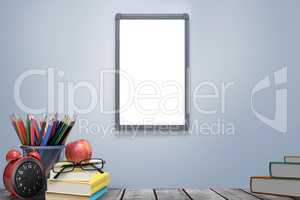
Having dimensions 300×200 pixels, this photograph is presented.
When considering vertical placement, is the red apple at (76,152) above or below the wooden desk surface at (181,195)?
above

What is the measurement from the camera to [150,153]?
151 cm

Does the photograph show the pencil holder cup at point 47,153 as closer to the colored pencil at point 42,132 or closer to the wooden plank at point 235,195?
the colored pencil at point 42,132

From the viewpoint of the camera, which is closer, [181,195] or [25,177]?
[25,177]

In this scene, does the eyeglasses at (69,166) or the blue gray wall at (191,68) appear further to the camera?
the blue gray wall at (191,68)

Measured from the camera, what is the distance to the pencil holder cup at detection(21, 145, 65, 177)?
1.03m

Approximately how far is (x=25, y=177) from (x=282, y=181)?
66cm

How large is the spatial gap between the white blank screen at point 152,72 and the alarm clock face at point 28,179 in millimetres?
575

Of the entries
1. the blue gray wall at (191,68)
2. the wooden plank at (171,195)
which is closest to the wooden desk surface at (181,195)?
the wooden plank at (171,195)

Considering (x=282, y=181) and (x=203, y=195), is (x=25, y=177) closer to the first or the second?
(x=203, y=195)

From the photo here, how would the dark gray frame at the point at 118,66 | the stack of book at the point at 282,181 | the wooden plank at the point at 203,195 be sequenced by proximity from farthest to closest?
the dark gray frame at the point at 118,66 < the wooden plank at the point at 203,195 < the stack of book at the point at 282,181

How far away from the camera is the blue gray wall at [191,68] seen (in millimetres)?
1505

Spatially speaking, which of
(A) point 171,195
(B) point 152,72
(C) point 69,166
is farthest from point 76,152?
(B) point 152,72

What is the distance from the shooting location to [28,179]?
95cm

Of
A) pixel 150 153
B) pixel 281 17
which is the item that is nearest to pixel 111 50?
pixel 150 153
